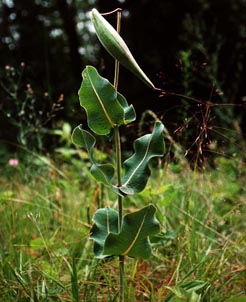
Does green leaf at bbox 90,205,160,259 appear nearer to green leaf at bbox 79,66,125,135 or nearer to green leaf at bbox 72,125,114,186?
→ green leaf at bbox 72,125,114,186

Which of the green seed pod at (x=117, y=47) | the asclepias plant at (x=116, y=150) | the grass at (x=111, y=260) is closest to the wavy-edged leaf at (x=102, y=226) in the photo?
the asclepias plant at (x=116, y=150)

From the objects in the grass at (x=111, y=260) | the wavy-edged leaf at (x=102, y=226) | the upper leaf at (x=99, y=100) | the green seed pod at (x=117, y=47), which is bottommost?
the grass at (x=111, y=260)

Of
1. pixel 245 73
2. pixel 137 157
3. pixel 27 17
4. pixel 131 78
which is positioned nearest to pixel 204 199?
pixel 137 157

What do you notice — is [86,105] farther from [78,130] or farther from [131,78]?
[131,78]

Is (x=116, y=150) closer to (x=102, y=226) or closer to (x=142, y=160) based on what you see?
(x=142, y=160)

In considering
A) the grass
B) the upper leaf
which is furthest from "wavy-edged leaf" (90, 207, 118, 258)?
the upper leaf

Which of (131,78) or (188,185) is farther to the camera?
(131,78)

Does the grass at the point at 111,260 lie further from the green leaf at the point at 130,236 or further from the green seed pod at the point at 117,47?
the green seed pod at the point at 117,47
